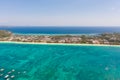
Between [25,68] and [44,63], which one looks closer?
[25,68]

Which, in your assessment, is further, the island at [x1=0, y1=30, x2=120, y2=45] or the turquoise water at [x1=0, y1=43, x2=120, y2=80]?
the island at [x1=0, y1=30, x2=120, y2=45]

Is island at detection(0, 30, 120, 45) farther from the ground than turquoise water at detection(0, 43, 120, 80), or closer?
farther from the ground

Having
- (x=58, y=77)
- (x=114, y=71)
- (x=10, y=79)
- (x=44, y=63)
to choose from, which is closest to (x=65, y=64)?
(x=44, y=63)

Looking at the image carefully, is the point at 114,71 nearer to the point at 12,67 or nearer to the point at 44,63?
the point at 44,63

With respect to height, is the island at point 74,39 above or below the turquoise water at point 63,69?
above

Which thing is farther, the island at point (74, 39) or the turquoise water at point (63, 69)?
the island at point (74, 39)

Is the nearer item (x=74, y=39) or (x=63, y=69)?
(x=63, y=69)

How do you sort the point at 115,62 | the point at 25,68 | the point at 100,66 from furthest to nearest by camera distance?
the point at 115,62 → the point at 100,66 → the point at 25,68

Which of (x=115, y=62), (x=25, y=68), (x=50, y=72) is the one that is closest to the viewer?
(x=50, y=72)

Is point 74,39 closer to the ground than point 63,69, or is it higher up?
higher up
